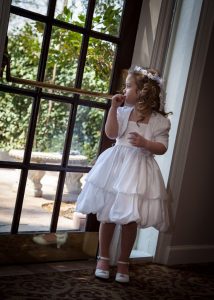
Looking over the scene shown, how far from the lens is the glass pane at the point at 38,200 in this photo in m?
2.78

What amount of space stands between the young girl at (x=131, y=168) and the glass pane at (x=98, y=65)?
0.81ft

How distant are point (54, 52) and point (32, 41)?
0.15 meters

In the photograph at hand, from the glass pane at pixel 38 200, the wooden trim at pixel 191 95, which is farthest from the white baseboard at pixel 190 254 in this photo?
the glass pane at pixel 38 200

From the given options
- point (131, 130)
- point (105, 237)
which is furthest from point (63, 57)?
point (105, 237)

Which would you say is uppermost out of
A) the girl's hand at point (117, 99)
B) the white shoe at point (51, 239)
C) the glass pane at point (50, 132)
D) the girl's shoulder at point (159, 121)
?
the girl's hand at point (117, 99)

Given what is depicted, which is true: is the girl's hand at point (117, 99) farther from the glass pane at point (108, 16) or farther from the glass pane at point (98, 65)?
the glass pane at point (108, 16)

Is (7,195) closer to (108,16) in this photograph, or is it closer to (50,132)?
(50,132)

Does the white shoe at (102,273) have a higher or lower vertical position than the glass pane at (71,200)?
lower

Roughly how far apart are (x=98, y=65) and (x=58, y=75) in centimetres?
29

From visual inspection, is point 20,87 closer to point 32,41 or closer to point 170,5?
point 32,41

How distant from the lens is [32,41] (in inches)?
103

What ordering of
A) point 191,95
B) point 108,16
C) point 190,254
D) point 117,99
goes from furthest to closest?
point 190,254
point 191,95
point 108,16
point 117,99

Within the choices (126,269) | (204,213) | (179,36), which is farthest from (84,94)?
(204,213)

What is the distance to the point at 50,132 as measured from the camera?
2803mm
